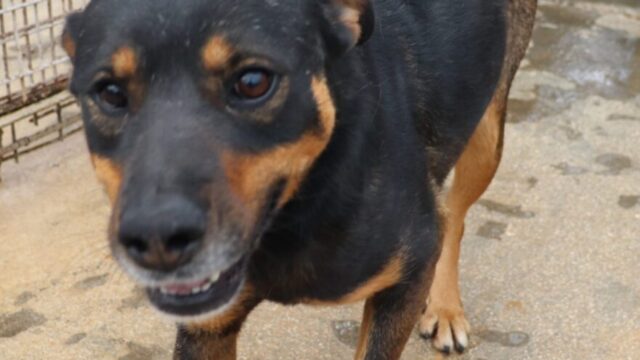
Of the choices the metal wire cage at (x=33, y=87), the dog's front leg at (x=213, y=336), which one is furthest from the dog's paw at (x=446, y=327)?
the metal wire cage at (x=33, y=87)

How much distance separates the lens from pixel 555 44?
249 inches

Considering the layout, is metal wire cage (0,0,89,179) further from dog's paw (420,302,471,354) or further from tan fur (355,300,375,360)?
tan fur (355,300,375,360)

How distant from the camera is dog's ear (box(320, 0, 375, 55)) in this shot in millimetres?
2697

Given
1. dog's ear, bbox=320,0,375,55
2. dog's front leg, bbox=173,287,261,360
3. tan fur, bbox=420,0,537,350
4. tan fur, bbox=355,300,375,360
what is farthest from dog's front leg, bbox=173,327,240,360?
tan fur, bbox=420,0,537,350

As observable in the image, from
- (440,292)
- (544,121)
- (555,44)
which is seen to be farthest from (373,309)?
(555,44)

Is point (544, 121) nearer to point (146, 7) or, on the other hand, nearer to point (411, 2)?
point (411, 2)

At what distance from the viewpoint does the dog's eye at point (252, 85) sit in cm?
241

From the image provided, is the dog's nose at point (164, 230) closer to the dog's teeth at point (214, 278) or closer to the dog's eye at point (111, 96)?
the dog's teeth at point (214, 278)

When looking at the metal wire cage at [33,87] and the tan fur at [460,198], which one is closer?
the tan fur at [460,198]

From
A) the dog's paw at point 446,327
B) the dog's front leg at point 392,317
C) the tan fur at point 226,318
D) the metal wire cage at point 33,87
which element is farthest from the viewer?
the metal wire cage at point 33,87

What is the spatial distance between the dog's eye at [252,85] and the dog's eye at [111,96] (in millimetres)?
274

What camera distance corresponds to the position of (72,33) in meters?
2.79

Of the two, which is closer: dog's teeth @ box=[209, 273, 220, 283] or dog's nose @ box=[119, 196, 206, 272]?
dog's nose @ box=[119, 196, 206, 272]

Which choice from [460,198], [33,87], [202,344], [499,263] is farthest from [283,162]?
[33,87]
